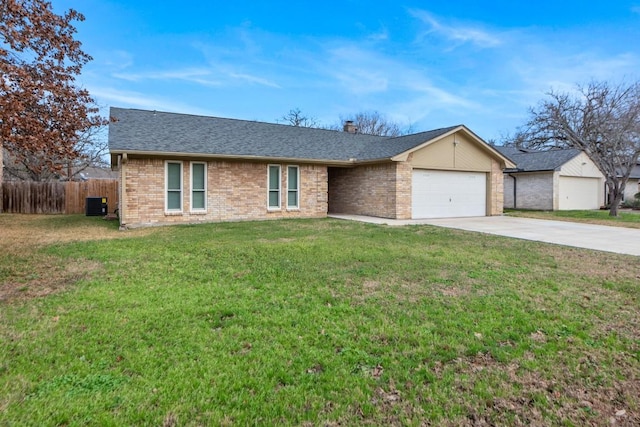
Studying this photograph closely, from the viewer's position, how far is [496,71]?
19.9 meters

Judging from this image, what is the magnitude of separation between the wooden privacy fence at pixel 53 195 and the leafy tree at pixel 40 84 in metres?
13.4

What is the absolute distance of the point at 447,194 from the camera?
1623cm

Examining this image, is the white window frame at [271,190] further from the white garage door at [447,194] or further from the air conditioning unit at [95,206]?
the air conditioning unit at [95,206]

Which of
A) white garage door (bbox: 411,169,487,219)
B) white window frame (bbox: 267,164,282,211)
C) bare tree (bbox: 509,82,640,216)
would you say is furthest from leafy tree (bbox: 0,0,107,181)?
bare tree (bbox: 509,82,640,216)

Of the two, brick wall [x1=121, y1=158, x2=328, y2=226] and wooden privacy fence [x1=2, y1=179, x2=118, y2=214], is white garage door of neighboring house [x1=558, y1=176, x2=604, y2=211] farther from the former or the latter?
wooden privacy fence [x1=2, y1=179, x2=118, y2=214]

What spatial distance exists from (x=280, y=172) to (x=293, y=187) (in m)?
0.85

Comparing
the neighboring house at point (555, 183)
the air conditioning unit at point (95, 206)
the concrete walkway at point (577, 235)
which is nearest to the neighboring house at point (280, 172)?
the air conditioning unit at point (95, 206)

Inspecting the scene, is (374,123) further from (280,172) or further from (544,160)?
(280,172)

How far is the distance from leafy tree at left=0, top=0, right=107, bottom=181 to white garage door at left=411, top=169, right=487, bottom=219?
38.5 ft

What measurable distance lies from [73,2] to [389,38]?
13.0 meters

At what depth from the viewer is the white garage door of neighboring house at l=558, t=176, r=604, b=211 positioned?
21.5 meters

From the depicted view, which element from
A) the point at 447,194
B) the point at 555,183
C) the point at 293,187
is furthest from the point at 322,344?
the point at 555,183

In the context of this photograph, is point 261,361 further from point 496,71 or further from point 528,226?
point 496,71

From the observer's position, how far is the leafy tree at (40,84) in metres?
5.73
